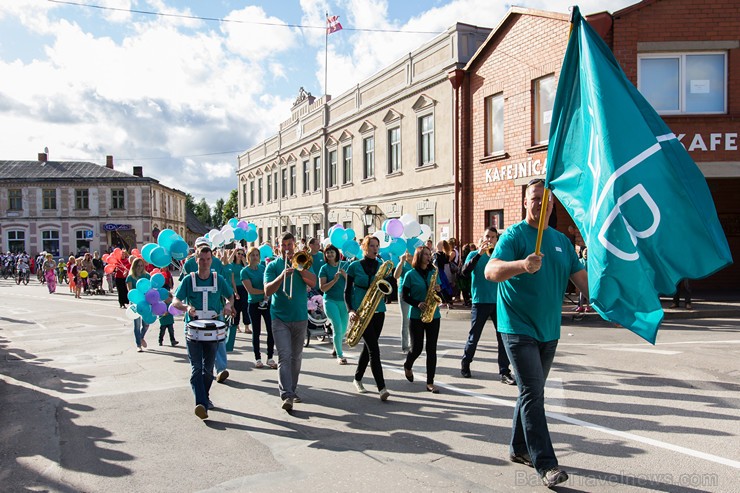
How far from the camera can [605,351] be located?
10.0 meters

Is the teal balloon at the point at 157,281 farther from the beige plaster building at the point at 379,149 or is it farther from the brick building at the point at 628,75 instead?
the beige plaster building at the point at 379,149

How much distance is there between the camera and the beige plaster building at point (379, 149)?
858 inches

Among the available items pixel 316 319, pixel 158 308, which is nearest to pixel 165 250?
pixel 158 308

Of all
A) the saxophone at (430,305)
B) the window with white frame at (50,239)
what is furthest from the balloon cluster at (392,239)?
the window with white frame at (50,239)

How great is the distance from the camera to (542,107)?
17938 millimetres

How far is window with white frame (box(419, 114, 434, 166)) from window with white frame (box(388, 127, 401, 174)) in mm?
1651

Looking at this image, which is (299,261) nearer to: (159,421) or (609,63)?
(159,421)

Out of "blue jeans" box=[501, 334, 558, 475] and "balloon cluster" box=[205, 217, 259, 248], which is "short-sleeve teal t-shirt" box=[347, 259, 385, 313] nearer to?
"blue jeans" box=[501, 334, 558, 475]

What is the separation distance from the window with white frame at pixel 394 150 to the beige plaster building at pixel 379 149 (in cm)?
4

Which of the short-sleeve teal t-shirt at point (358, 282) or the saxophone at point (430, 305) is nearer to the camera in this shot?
the saxophone at point (430, 305)

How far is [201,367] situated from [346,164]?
2415cm

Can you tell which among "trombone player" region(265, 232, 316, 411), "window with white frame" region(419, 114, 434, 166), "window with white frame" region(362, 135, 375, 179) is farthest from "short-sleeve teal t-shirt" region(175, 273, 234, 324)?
"window with white frame" region(362, 135, 375, 179)

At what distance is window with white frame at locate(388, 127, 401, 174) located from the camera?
2522 cm

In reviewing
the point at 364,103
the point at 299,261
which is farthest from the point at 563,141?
the point at 364,103
